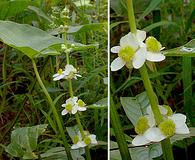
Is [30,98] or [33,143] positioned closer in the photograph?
[33,143]

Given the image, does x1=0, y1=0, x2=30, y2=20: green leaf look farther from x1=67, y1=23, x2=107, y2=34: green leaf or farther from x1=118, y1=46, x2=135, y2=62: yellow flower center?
x1=118, y1=46, x2=135, y2=62: yellow flower center

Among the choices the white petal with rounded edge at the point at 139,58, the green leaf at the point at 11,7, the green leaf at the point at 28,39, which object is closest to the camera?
the white petal with rounded edge at the point at 139,58

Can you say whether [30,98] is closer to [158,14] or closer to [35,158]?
[35,158]

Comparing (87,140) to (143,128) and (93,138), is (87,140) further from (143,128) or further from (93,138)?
(143,128)

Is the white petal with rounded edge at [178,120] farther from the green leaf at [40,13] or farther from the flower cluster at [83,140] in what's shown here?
the green leaf at [40,13]

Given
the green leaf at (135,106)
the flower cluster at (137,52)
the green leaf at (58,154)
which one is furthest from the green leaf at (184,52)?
the green leaf at (58,154)

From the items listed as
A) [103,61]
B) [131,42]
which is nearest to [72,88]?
[103,61]
